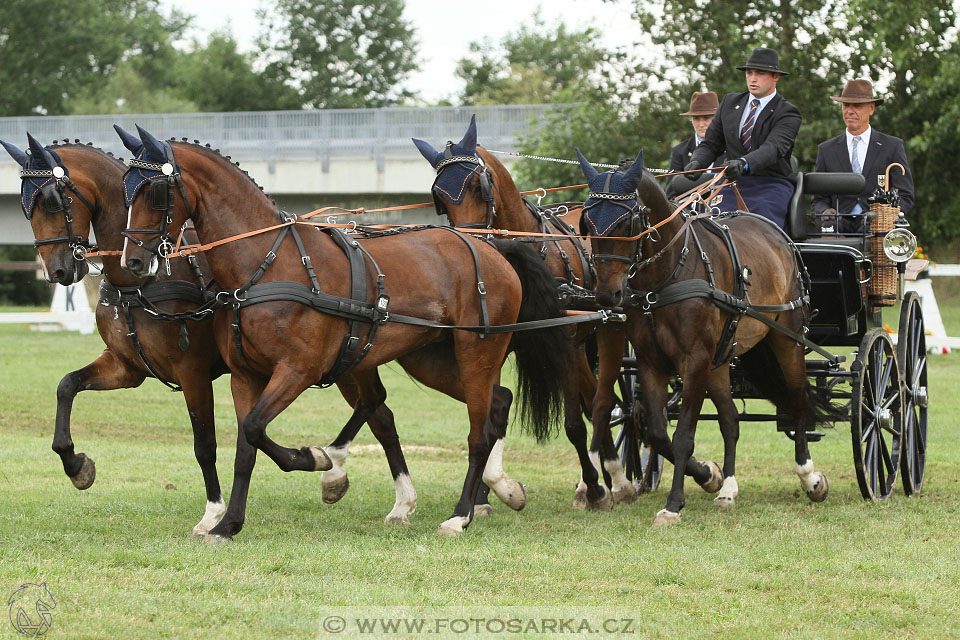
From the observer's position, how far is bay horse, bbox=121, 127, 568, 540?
243 inches

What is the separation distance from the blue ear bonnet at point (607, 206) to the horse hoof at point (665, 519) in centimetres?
174

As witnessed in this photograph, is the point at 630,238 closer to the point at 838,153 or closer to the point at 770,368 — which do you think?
the point at 770,368

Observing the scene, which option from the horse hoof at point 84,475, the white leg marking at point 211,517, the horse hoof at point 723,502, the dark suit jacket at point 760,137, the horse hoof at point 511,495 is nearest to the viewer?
the white leg marking at point 211,517

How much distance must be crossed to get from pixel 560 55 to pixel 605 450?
54.0 meters

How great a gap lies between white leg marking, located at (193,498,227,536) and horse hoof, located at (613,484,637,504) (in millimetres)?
2858

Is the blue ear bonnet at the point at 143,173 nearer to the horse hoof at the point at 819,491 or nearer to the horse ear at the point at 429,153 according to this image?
the horse ear at the point at 429,153

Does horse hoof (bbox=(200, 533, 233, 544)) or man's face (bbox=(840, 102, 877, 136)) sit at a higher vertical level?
man's face (bbox=(840, 102, 877, 136))

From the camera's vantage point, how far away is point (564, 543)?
257 inches

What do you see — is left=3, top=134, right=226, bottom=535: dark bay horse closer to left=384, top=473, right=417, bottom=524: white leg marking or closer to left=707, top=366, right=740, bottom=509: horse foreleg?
left=384, top=473, right=417, bottom=524: white leg marking

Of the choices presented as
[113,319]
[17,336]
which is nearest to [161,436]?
[113,319]

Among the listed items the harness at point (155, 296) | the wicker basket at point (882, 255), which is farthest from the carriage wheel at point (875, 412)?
the harness at point (155, 296)

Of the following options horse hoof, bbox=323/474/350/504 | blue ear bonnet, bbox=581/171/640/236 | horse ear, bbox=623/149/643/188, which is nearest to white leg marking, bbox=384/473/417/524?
horse hoof, bbox=323/474/350/504

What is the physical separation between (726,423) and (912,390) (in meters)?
1.66

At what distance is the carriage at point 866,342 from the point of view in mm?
8195
